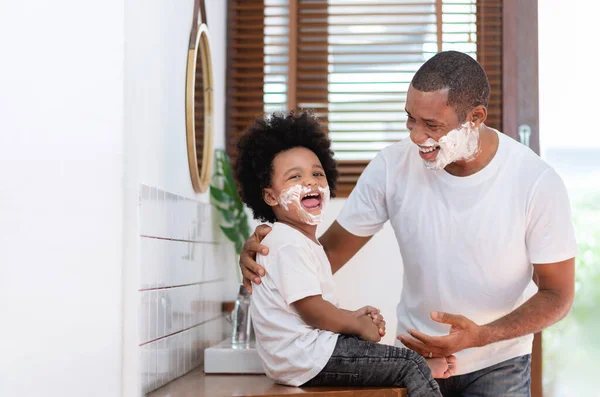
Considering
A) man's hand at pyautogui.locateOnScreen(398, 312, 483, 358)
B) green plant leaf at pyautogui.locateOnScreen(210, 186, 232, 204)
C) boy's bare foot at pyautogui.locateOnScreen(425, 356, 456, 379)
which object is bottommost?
boy's bare foot at pyautogui.locateOnScreen(425, 356, 456, 379)

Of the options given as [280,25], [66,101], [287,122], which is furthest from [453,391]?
[280,25]

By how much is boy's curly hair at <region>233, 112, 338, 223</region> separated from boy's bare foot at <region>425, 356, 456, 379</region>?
0.51 meters

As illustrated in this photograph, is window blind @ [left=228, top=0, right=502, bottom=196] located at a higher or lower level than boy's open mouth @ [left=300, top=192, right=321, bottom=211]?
higher

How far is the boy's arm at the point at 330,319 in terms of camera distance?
1598mm

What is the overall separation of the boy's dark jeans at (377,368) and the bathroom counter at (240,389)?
2 centimetres

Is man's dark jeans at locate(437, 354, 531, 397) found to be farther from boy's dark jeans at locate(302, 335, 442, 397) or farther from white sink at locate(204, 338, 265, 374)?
white sink at locate(204, 338, 265, 374)

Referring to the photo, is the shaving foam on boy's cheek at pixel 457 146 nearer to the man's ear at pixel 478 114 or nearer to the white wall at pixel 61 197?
the man's ear at pixel 478 114

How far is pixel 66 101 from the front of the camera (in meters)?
1.43

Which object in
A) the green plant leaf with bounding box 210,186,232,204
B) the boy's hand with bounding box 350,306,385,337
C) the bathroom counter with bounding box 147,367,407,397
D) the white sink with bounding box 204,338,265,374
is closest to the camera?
the bathroom counter with bounding box 147,367,407,397

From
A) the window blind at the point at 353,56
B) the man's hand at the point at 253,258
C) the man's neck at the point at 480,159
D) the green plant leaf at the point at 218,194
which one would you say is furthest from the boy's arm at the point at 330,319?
the window blind at the point at 353,56

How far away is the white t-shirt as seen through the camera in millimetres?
1599

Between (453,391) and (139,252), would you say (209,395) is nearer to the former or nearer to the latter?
(139,252)

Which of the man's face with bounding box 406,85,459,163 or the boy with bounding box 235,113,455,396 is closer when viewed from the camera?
the boy with bounding box 235,113,455,396

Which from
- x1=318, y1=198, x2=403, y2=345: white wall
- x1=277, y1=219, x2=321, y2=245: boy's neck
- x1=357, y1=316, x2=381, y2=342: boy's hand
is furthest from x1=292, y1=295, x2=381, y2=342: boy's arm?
x1=318, y1=198, x2=403, y2=345: white wall
